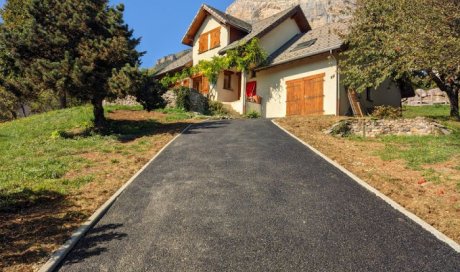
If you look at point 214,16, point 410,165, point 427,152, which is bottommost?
point 410,165

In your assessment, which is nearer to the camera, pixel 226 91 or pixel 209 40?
pixel 226 91

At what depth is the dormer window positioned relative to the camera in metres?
30.3

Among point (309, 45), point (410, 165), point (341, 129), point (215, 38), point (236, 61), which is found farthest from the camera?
point (215, 38)

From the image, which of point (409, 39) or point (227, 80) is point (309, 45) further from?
point (409, 39)

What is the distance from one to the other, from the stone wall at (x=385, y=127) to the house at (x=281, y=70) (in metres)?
4.06

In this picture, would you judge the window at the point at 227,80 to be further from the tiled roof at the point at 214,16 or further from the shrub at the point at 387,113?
the shrub at the point at 387,113

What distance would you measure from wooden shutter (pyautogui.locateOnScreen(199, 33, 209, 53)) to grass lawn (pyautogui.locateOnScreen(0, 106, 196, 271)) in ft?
39.8

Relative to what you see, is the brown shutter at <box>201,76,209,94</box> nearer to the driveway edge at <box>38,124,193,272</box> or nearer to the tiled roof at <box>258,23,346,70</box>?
the tiled roof at <box>258,23,346,70</box>

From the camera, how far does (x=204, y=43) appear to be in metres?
31.6

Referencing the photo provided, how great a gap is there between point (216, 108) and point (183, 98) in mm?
2796

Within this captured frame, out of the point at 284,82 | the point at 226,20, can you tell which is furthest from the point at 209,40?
the point at 284,82

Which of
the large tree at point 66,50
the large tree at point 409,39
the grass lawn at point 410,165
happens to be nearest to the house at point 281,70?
the large tree at point 409,39

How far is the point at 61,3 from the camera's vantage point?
54.7 feet

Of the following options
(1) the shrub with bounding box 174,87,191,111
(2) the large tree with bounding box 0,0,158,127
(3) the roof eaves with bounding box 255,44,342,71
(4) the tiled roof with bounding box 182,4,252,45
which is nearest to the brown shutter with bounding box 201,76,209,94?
(1) the shrub with bounding box 174,87,191,111
